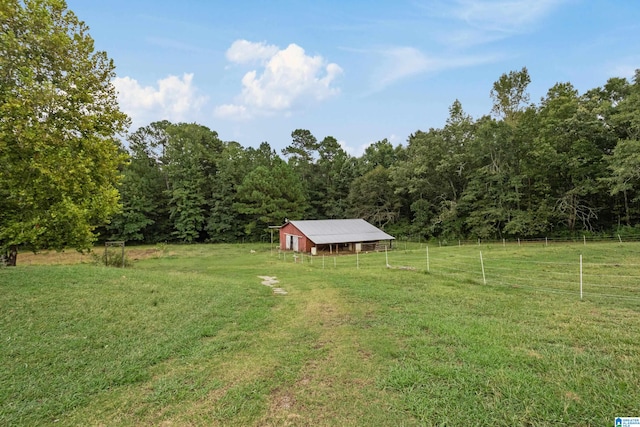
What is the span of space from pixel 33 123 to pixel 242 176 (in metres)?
35.8

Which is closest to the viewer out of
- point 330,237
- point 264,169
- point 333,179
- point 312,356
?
point 312,356

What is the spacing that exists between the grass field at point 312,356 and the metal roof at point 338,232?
19.0 m

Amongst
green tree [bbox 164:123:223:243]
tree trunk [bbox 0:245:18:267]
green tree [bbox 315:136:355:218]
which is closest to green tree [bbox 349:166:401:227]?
green tree [bbox 315:136:355:218]

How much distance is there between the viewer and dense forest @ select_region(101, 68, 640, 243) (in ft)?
86.8

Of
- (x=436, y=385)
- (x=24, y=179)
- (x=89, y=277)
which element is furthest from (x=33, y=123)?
(x=436, y=385)

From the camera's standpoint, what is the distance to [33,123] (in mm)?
8602

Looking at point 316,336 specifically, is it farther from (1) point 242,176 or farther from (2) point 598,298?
(1) point 242,176

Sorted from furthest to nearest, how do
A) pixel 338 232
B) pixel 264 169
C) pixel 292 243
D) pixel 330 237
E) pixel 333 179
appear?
pixel 333 179 < pixel 264 169 < pixel 292 243 < pixel 338 232 < pixel 330 237

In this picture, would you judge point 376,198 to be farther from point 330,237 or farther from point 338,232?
point 330,237

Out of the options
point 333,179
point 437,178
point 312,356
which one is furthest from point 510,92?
point 312,356

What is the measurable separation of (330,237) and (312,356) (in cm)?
2354

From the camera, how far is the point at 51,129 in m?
9.24

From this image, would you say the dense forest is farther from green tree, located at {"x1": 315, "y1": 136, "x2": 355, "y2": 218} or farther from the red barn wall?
the red barn wall

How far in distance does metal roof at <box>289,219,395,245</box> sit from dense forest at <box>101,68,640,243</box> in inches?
311
